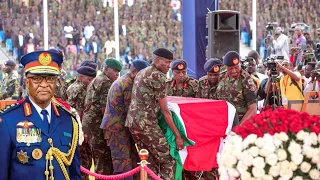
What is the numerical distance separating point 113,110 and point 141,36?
13613mm

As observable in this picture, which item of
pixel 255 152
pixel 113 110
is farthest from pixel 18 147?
pixel 113 110

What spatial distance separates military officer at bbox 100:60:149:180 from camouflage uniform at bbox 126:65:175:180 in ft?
1.36

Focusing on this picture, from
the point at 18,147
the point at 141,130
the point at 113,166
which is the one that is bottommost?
the point at 113,166

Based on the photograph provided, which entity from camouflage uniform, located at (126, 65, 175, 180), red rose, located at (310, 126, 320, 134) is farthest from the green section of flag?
red rose, located at (310, 126, 320, 134)

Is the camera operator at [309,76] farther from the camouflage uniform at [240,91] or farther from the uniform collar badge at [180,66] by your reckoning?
the camouflage uniform at [240,91]

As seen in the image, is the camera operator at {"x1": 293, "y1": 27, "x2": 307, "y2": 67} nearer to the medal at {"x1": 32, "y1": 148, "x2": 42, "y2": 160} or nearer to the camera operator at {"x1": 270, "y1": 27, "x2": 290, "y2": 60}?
the camera operator at {"x1": 270, "y1": 27, "x2": 290, "y2": 60}

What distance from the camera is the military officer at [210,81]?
8883 millimetres

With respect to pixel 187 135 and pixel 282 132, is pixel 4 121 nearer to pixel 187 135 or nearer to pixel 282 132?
pixel 282 132

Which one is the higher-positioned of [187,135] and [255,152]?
[255,152]

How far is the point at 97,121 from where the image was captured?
8398mm

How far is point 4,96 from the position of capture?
42.8 ft

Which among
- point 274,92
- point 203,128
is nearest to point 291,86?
point 274,92

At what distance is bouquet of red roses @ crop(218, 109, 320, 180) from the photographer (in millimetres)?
3293

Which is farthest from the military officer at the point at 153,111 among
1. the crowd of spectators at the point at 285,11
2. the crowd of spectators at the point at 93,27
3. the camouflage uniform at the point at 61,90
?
the crowd of spectators at the point at 285,11
